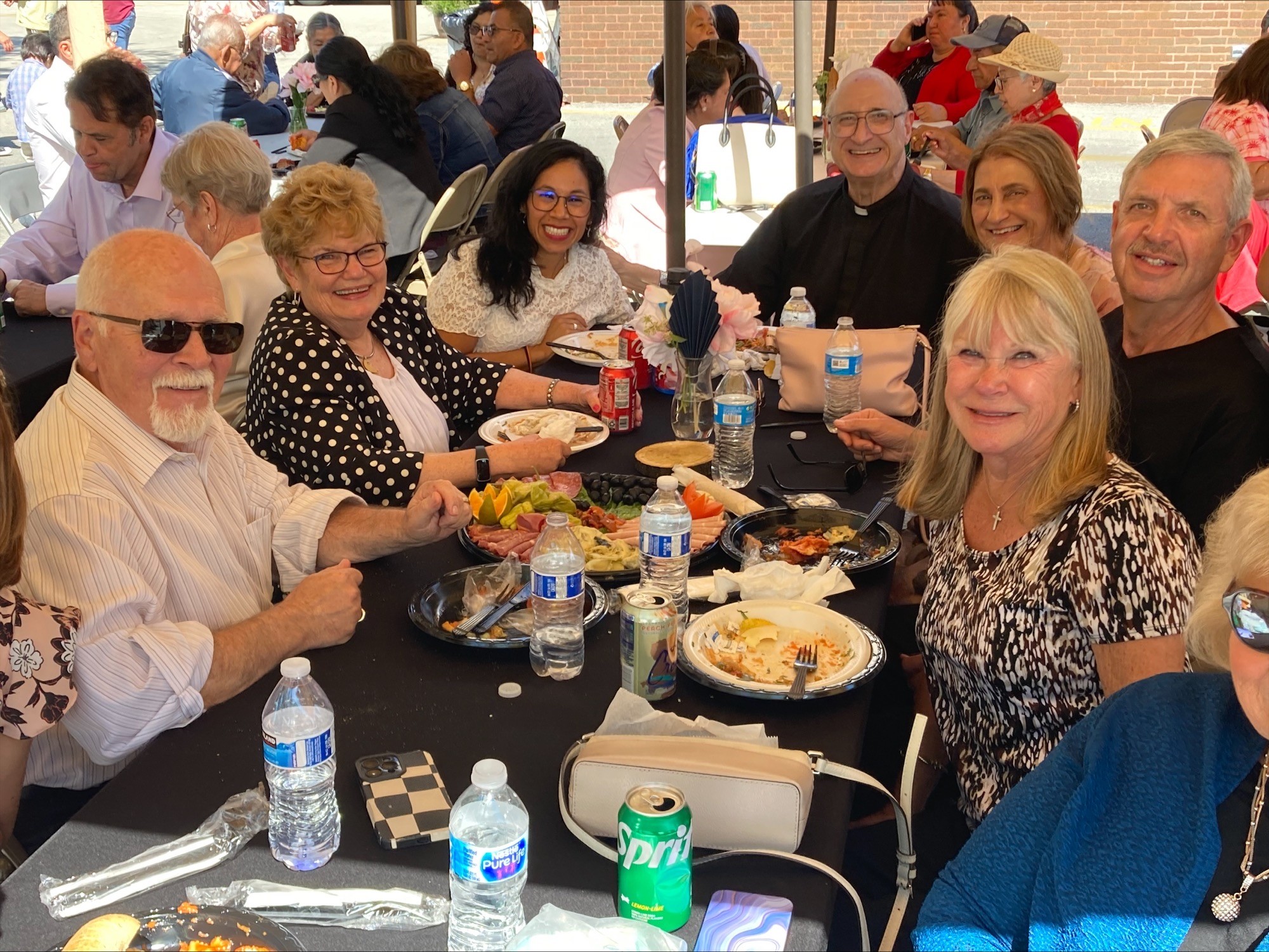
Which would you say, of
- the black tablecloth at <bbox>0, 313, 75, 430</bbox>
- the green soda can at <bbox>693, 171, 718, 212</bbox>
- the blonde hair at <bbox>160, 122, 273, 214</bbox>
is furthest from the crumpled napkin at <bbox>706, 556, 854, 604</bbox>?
the green soda can at <bbox>693, 171, 718, 212</bbox>

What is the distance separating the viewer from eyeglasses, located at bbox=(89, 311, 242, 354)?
2195mm

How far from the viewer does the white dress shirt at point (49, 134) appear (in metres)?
6.58

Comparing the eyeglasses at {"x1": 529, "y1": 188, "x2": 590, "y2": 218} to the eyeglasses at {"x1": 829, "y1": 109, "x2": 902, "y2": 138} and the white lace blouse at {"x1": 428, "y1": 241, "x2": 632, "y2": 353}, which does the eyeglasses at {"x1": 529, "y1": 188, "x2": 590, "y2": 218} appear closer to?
the white lace blouse at {"x1": 428, "y1": 241, "x2": 632, "y2": 353}

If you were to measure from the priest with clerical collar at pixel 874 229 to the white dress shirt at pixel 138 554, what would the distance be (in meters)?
2.42

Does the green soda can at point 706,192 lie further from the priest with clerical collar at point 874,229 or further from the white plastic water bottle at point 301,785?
the white plastic water bottle at point 301,785

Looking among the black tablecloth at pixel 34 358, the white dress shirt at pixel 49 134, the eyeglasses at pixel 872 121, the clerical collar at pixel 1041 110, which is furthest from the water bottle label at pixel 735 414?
the white dress shirt at pixel 49 134

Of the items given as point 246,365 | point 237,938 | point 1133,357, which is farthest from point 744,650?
point 246,365

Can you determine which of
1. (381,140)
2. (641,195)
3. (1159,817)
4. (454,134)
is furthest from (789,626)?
(454,134)

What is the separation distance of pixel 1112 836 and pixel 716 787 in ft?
1.68

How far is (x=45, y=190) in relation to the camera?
259 inches

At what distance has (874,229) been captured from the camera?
14.2 feet

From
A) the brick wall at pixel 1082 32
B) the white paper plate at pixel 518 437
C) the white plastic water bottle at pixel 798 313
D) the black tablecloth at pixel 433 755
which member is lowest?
the black tablecloth at pixel 433 755

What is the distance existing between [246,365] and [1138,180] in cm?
260

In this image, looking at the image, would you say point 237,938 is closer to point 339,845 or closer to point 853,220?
point 339,845
